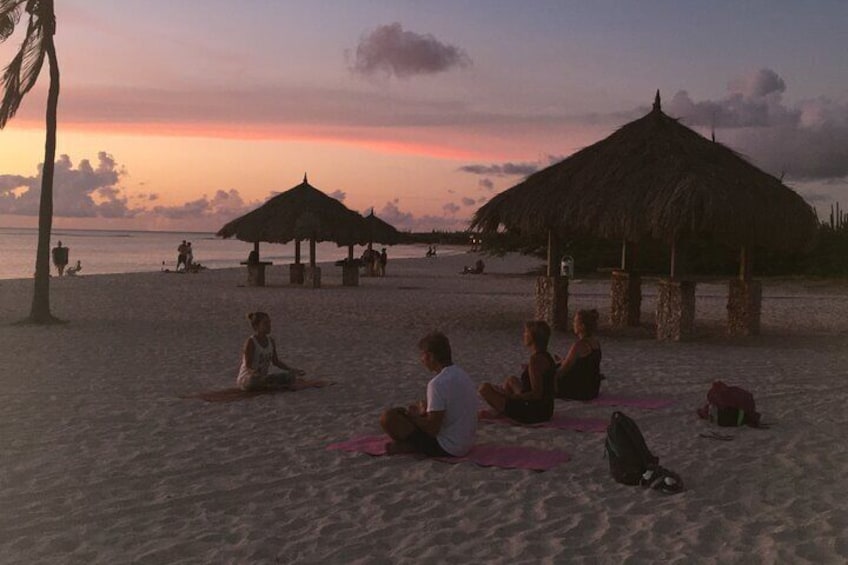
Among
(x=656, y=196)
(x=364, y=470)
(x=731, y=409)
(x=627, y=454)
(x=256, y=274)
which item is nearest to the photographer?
(x=627, y=454)

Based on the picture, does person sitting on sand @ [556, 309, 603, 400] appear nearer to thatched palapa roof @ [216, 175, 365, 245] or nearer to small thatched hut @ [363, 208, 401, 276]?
thatched palapa roof @ [216, 175, 365, 245]

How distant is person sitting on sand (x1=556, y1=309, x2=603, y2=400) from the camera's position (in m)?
7.34

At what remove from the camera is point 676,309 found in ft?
40.9

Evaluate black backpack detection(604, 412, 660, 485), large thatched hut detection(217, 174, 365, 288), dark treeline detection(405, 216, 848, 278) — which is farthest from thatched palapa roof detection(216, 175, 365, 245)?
black backpack detection(604, 412, 660, 485)

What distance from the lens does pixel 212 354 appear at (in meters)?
10.6

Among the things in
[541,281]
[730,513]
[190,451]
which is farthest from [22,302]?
[730,513]

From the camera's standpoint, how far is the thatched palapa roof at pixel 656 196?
11680 millimetres

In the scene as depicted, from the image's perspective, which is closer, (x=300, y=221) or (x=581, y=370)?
(x=581, y=370)

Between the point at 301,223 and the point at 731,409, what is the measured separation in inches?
705

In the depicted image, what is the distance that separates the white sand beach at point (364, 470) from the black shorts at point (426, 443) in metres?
0.11

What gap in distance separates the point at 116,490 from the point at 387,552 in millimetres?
1803

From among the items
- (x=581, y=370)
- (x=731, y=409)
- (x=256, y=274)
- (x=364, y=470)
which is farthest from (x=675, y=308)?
(x=256, y=274)

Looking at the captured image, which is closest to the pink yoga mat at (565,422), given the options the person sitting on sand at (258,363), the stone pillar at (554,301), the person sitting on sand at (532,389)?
the person sitting on sand at (532,389)

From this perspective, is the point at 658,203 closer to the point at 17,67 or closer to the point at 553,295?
the point at 553,295
